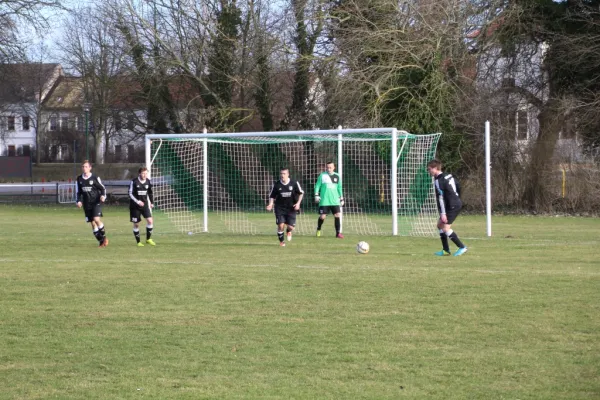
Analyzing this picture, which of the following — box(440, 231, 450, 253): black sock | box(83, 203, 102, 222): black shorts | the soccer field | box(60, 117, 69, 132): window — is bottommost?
the soccer field

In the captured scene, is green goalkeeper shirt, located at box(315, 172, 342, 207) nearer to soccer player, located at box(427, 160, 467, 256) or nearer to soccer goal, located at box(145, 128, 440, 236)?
soccer goal, located at box(145, 128, 440, 236)

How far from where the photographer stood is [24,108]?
3051 inches

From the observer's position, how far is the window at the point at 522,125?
102 feet

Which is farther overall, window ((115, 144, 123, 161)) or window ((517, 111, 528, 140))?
window ((115, 144, 123, 161))

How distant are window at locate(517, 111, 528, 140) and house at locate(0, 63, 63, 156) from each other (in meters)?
37.9

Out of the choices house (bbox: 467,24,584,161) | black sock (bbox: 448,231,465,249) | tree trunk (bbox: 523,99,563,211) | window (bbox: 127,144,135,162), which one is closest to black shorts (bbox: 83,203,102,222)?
black sock (bbox: 448,231,465,249)

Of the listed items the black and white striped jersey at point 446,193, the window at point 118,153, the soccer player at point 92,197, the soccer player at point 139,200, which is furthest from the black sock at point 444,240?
the window at point 118,153

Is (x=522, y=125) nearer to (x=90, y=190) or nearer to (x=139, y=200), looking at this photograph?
(x=139, y=200)

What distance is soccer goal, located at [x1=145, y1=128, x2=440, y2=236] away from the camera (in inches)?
884

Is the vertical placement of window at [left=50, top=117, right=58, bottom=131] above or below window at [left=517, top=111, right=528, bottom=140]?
above

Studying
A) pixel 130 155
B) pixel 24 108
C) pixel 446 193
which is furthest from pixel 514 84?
pixel 24 108

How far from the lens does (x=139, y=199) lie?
18.6 metres

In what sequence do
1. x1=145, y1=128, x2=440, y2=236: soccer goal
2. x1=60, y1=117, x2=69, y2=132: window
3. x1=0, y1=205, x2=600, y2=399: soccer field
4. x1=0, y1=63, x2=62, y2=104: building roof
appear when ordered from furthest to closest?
x1=60, y1=117, x2=69, y2=132: window < x1=0, y1=63, x2=62, y2=104: building roof < x1=145, y1=128, x2=440, y2=236: soccer goal < x1=0, y1=205, x2=600, y2=399: soccer field

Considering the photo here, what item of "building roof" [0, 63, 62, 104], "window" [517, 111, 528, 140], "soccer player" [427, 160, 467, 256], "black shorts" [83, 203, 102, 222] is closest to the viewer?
"soccer player" [427, 160, 467, 256]
